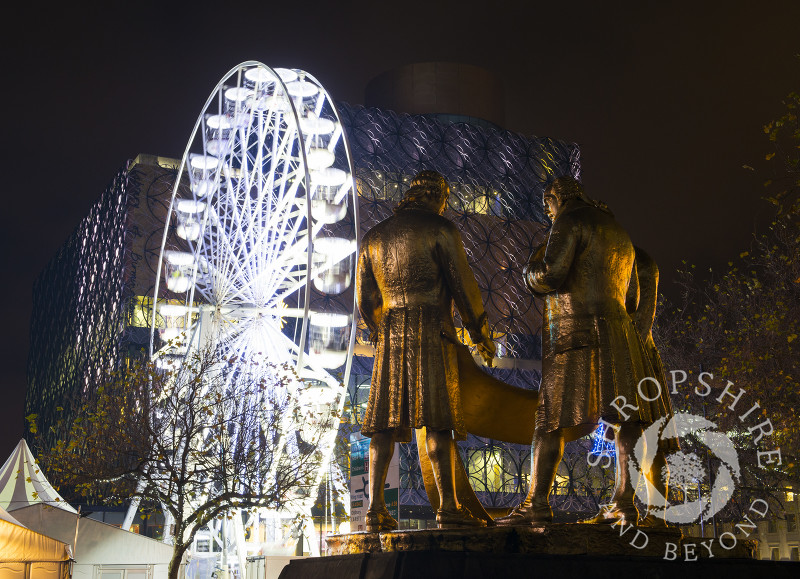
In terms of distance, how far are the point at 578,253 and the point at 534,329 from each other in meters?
47.7

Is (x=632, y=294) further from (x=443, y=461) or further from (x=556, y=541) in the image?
(x=556, y=541)

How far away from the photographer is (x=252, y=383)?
2434 centimetres

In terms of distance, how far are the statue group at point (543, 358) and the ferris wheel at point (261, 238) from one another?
15.4 metres

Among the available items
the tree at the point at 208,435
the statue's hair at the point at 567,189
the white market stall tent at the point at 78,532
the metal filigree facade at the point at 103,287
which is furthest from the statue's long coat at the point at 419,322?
the metal filigree facade at the point at 103,287

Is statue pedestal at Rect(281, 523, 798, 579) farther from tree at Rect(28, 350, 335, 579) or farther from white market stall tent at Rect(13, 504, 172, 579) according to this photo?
white market stall tent at Rect(13, 504, 172, 579)

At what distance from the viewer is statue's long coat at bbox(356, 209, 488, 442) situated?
663cm

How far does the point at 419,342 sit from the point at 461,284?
0.53 meters

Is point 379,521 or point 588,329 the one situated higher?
point 588,329

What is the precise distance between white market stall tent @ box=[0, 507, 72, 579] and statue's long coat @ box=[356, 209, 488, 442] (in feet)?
42.0

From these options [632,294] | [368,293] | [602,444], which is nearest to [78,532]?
[602,444]

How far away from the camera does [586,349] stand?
645cm

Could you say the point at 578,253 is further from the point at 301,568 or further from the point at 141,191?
the point at 141,191

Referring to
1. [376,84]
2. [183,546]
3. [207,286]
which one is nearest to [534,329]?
[376,84]

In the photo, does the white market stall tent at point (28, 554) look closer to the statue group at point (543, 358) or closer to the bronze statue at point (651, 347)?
the statue group at point (543, 358)
